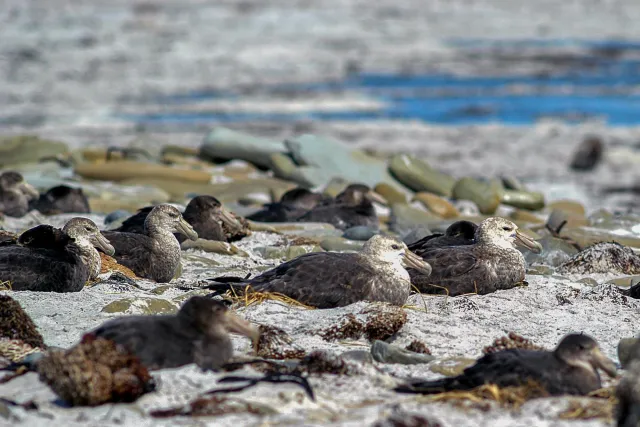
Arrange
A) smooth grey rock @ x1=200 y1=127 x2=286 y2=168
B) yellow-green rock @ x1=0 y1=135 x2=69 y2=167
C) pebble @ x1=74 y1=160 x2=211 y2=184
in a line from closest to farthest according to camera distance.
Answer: pebble @ x1=74 y1=160 x2=211 y2=184 < smooth grey rock @ x1=200 y1=127 x2=286 y2=168 < yellow-green rock @ x1=0 y1=135 x2=69 y2=167

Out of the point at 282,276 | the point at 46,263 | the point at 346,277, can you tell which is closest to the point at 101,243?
the point at 46,263

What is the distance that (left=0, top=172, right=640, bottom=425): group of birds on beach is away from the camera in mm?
5398

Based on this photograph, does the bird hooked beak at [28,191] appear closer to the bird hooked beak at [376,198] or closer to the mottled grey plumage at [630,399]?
the bird hooked beak at [376,198]

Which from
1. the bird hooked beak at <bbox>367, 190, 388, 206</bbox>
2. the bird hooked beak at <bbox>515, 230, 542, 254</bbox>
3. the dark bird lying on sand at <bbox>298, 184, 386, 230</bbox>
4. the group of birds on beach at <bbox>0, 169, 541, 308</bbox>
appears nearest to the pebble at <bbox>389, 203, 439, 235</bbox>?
the bird hooked beak at <bbox>367, 190, 388, 206</bbox>

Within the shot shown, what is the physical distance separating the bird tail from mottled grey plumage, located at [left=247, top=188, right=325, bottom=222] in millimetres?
6243

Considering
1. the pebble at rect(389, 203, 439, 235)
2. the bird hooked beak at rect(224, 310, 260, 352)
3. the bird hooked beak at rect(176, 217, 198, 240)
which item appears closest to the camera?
the bird hooked beak at rect(224, 310, 260, 352)

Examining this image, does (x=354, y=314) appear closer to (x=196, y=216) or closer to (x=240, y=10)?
(x=196, y=216)

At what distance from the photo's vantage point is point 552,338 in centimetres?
667

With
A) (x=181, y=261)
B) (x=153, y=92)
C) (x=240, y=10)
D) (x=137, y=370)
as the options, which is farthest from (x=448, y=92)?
(x=137, y=370)

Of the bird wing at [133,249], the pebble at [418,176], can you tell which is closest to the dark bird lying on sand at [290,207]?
the pebble at [418,176]

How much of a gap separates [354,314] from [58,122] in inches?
697

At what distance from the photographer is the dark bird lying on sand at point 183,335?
5441 millimetres

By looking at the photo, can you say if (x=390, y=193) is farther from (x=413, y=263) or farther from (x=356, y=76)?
(x=356, y=76)

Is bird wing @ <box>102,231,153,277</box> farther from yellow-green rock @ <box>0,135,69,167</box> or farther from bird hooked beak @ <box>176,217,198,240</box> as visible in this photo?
yellow-green rock @ <box>0,135,69,167</box>
